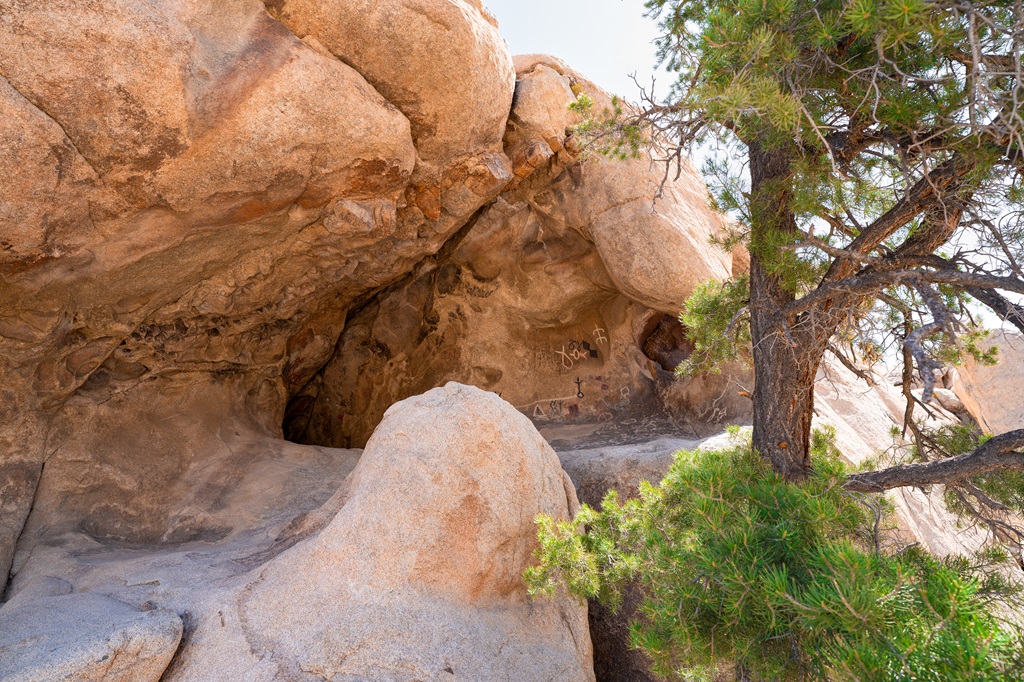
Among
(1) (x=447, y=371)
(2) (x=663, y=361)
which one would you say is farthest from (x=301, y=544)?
(2) (x=663, y=361)

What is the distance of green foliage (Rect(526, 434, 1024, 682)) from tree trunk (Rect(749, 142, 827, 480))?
0.47 feet

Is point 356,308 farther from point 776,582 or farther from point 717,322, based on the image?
point 776,582

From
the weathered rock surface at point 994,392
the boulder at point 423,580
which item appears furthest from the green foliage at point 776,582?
the weathered rock surface at point 994,392

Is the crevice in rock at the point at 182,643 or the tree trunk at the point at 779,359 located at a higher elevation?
the tree trunk at the point at 779,359

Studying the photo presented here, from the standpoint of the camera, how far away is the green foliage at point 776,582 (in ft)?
5.07

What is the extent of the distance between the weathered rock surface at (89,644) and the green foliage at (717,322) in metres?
2.80

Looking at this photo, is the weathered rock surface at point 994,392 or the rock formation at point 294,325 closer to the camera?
the rock formation at point 294,325

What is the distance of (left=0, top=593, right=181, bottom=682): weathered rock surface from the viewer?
103 inches

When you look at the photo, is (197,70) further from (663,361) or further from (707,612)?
(663,361)

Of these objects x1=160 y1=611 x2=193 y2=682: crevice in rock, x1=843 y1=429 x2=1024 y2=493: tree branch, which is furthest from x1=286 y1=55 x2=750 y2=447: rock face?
x1=160 y1=611 x2=193 y2=682: crevice in rock

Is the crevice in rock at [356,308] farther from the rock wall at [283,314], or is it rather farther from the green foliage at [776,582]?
the green foliage at [776,582]

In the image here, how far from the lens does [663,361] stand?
6.00 meters

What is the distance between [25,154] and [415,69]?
204 centimetres

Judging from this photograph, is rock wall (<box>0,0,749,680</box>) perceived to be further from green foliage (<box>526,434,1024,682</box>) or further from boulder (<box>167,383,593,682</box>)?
green foliage (<box>526,434,1024,682</box>)
